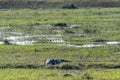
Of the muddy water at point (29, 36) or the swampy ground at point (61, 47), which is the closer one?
the swampy ground at point (61, 47)

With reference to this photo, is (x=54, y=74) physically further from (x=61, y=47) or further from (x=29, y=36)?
(x=29, y=36)

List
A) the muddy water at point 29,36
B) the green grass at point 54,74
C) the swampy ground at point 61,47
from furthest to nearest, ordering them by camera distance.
Answer: the muddy water at point 29,36 < the swampy ground at point 61,47 < the green grass at point 54,74

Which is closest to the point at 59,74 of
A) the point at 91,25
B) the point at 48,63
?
the point at 48,63

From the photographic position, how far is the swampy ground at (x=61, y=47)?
23.8 meters

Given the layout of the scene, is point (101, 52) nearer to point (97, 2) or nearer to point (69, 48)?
point (69, 48)

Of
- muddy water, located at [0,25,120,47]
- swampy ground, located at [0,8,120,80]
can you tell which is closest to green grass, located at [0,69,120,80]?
swampy ground, located at [0,8,120,80]

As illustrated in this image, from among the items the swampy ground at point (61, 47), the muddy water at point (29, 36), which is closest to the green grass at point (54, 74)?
the swampy ground at point (61, 47)

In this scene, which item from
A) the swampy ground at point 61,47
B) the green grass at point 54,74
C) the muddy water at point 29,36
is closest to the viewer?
the green grass at point 54,74

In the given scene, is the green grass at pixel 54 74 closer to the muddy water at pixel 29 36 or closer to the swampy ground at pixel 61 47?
the swampy ground at pixel 61 47

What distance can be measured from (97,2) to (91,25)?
1006 inches

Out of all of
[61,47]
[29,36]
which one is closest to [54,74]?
[61,47]

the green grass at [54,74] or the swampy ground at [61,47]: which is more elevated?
the green grass at [54,74]

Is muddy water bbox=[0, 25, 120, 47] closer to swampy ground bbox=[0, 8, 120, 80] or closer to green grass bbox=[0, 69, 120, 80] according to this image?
swampy ground bbox=[0, 8, 120, 80]

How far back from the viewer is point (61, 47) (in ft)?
104
